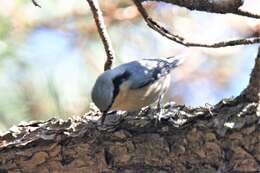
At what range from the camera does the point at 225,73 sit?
1939mm

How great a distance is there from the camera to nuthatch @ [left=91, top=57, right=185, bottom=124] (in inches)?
54.7

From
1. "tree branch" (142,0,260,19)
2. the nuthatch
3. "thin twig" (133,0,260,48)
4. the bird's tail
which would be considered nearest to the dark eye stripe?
the nuthatch

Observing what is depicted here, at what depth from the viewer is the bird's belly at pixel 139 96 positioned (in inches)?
56.3

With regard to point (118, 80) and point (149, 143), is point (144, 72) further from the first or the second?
point (149, 143)

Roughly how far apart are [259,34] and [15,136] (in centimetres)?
55

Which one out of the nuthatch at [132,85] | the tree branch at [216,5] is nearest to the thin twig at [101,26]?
the nuthatch at [132,85]

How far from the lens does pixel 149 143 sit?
1255 mm

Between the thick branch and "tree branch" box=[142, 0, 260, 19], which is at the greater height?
"tree branch" box=[142, 0, 260, 19]

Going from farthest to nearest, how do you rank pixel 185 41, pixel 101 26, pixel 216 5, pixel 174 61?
pixel 174 61 → pixel 101 26 → pixel 185 41 → pixel 216 5

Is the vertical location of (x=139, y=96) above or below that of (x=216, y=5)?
below

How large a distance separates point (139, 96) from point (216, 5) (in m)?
0.47

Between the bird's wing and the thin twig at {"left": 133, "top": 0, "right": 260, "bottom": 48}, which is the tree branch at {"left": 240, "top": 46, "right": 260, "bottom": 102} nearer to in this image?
the thin twig at {"left": 133, "top": 0, "right": 260, "bottom": 48}

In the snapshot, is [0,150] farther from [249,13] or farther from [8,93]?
[249,13]

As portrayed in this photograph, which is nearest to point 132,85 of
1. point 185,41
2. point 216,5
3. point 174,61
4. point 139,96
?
point 139,96
